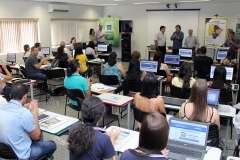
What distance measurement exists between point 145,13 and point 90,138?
11067mm

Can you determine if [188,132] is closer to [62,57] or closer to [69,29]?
[62,57]

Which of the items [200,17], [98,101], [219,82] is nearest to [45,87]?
[219,82]

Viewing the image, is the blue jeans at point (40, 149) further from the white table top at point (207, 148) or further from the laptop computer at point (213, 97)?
the laptop computer at point (213, 97)

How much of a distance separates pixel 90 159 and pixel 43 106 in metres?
4.30

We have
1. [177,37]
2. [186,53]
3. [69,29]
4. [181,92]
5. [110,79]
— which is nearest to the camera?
[181,92]

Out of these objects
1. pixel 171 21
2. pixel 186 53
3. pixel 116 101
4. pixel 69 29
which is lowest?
pixel 116 101

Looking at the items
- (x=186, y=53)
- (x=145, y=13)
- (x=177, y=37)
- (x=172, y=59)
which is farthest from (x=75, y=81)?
(x=145, y=13)

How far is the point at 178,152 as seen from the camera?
2.24 metres

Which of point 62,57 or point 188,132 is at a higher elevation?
point 62,57

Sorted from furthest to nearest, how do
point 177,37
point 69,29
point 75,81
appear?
point 69,29
point 177,37
point 75,81

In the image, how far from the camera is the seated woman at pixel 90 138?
1.71m

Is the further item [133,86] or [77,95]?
[133,86]

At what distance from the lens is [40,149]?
8.89 ft

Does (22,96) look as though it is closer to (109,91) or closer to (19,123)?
(19,123)
